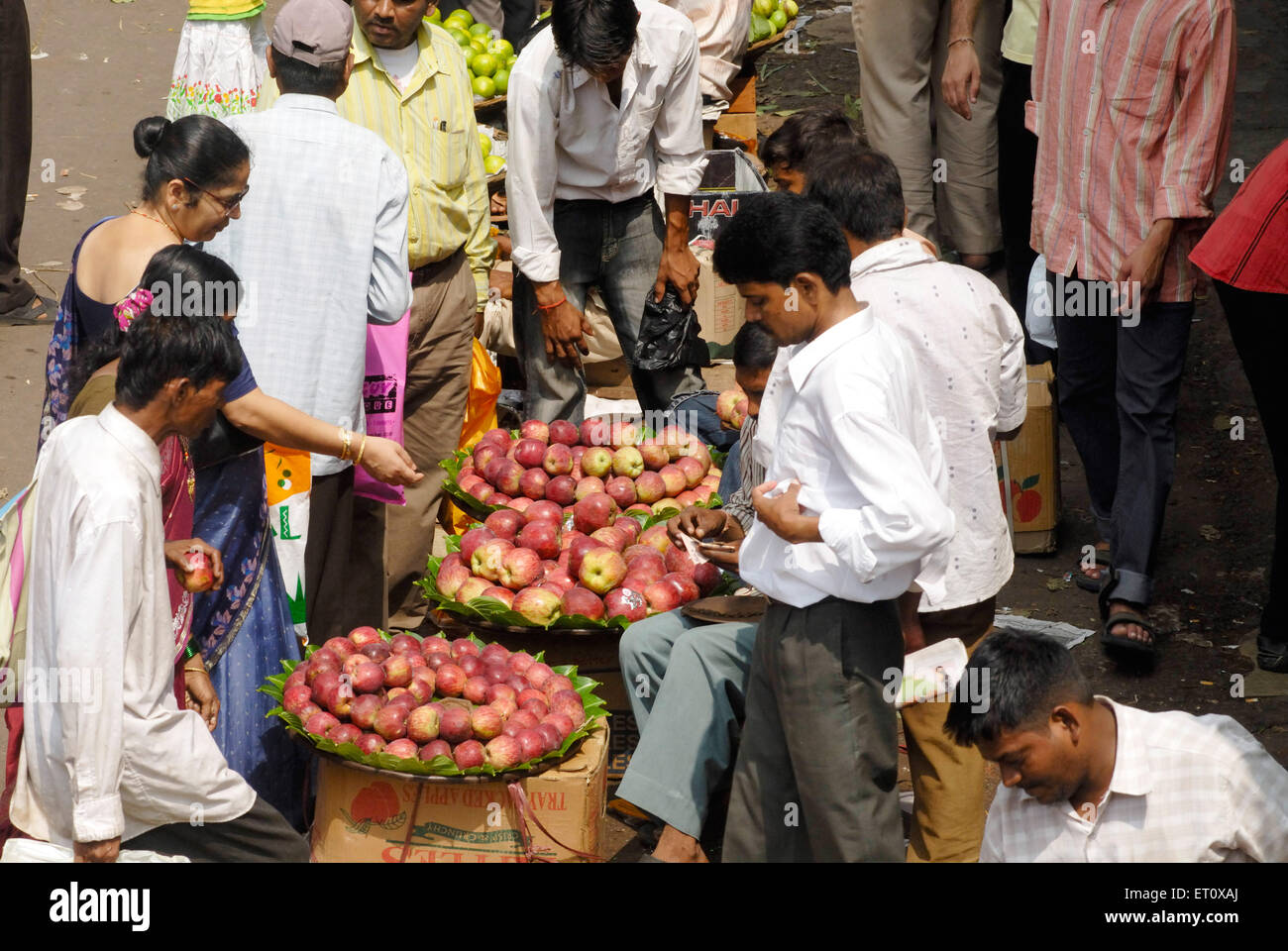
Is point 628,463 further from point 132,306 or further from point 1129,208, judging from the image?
point 132,306

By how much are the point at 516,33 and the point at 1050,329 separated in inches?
173

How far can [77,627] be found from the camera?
2.73 meters

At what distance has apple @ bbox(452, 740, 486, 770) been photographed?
359 centimetres

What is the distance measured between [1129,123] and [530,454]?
2.24 m

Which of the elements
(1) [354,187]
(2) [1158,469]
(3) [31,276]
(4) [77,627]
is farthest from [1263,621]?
(3) [31,276]

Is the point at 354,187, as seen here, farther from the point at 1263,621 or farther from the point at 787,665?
the point at 1263,621

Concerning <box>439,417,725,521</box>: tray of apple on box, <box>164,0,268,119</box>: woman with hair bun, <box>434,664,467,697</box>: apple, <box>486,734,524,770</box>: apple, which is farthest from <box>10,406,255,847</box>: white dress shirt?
<box>164,0,268,119</box>: woman with hair bun

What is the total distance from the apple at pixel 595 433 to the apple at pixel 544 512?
0.41m

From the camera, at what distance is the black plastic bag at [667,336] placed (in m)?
5.48

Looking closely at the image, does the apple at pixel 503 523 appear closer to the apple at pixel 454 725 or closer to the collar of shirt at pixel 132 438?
the apple at pixel 454 725

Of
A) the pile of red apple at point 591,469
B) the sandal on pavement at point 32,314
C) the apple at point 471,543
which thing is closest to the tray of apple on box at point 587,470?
the pile of red apple at point 591,469

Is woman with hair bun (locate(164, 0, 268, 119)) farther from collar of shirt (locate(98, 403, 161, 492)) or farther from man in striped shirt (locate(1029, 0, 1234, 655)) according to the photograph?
collar of shirt (locate(98, 403, 161, 492))

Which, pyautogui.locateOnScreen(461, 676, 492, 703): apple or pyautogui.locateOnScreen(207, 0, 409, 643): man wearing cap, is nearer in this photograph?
pyautogui.locateOnScreen(461, 676, 492, 703): apple

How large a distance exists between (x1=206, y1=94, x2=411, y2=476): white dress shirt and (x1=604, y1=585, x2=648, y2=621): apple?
93 centimetres
